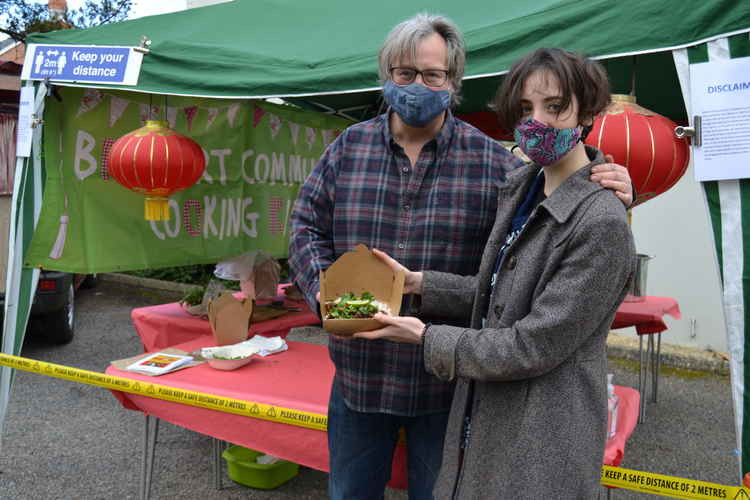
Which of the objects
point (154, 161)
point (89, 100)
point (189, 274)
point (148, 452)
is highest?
point (89, 100)

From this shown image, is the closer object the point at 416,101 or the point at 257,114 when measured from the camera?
the point at 416,101

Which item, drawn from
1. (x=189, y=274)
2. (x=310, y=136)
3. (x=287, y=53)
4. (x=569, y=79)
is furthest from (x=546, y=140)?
(x=189, y=274)

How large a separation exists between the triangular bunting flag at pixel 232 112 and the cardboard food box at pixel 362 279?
2.61 meters

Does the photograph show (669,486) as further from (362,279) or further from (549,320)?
(362,279)

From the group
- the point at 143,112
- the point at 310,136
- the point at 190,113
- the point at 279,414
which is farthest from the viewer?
the point at 310,136

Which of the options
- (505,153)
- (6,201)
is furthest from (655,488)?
(6,201)

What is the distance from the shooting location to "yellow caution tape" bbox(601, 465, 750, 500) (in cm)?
183

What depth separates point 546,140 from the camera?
4.18ft

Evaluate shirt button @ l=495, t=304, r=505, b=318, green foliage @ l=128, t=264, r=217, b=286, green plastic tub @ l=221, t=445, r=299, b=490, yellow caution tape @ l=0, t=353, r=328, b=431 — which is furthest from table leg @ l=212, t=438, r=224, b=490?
green foliage @ l=128, t=264, r=217, b=286

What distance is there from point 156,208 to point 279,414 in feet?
4.64

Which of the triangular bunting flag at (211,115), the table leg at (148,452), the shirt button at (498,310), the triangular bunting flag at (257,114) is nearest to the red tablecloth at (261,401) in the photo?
the table leg at (148,452)

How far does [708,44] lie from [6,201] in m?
6.15

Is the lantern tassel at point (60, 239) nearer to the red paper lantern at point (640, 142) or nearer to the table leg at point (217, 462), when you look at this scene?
the table leg at point (217, 462)

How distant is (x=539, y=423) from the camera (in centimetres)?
125
